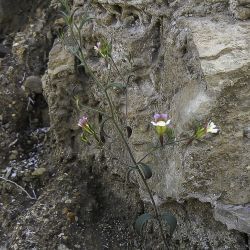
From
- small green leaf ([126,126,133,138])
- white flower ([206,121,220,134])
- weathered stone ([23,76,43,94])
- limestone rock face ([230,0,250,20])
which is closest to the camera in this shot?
white flower ([206,121,220,134])

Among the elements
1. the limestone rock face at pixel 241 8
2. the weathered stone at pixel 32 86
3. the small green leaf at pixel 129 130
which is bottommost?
the weathered stone at pixel 32 86

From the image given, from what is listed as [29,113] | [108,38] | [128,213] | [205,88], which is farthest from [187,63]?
[29,113]

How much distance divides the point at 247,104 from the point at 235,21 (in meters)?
0.31

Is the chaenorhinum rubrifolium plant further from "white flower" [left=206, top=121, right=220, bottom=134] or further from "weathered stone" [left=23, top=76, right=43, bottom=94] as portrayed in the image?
"weathered stone" [left=23, top=76, right=43, bottom=94]

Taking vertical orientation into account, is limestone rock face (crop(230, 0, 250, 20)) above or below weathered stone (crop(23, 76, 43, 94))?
above

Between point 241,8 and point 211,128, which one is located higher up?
point 241,8

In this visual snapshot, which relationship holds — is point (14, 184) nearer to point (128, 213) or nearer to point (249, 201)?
point (128, 213)

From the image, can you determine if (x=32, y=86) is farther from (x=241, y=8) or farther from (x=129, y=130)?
(x=241, y=8)

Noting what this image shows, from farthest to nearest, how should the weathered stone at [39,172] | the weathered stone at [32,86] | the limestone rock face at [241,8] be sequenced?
the weathered stone at [32,86]
the weathered stone at [39,172]
the limestone rock face at [241,8]

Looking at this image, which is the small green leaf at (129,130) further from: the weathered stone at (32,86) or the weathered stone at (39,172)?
the weathered stone at (32,86)

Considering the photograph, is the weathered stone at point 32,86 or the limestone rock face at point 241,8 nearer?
the limestone rock face at point 241,8

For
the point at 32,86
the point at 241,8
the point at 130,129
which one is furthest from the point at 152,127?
the point at 32,86

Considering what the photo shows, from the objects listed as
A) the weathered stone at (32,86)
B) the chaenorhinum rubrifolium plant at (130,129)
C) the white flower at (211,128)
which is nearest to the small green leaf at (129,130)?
the chaenorhinum rubrifolium plant at (130,129)

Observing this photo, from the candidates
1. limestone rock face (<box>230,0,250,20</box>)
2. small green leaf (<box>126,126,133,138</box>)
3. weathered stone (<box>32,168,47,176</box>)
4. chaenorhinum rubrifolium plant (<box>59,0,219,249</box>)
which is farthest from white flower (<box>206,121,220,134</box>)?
weathered stone (<box>32,168,47,176</box>)
